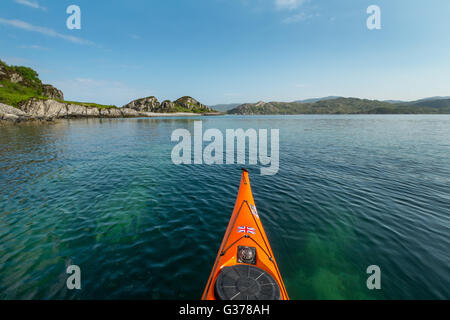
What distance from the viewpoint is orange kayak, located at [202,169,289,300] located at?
4.39m

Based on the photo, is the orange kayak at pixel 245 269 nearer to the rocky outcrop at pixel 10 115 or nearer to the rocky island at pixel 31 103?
the rocky island at pixel 31 103

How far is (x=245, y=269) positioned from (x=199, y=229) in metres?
4.35

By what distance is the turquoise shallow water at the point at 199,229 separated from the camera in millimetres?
6062

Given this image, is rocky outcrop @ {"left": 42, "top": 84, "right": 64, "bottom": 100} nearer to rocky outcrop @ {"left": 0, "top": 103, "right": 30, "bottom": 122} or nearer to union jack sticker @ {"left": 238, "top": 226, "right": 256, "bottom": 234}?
rocky outcrop @ {"left": 0, "top": 103, "right": 30, "bottom": 122}

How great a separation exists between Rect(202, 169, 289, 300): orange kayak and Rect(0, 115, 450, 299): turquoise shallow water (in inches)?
53.5

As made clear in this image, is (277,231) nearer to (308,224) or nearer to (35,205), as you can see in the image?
(308,224)

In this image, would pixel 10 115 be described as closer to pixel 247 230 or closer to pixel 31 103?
pixel 31 103

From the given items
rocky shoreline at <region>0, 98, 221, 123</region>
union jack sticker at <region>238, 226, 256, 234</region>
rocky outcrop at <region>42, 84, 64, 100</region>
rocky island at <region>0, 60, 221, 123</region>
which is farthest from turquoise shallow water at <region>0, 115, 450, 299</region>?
rocky outcrop at <region>42, 84, 64, 100</region>

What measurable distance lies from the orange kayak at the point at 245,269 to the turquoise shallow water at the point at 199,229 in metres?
1.36

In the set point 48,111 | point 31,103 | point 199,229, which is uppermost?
point 31,103

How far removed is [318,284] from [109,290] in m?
7.44

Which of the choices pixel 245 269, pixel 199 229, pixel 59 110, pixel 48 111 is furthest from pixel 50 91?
pixel 245 269

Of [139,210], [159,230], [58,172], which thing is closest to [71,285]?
[159,230]

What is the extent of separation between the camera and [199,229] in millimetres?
8984
